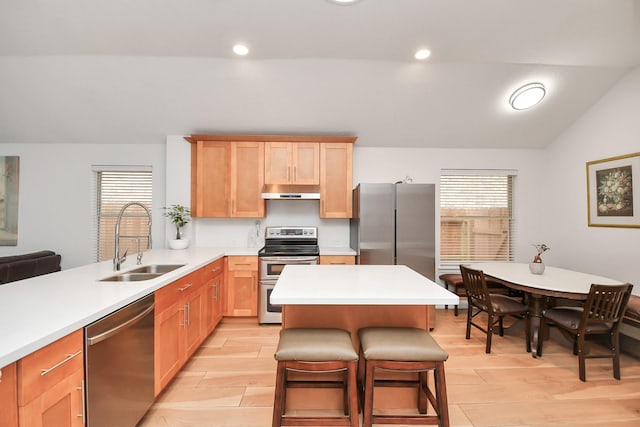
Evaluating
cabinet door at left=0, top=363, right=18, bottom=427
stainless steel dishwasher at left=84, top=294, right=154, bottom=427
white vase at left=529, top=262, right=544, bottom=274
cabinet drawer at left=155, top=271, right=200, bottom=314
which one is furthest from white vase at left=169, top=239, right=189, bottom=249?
white vase at left=529, top=262, right=544, bottom=274

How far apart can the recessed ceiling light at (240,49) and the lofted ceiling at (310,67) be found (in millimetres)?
68

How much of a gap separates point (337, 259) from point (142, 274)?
2149mm

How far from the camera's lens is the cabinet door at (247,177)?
3906mm

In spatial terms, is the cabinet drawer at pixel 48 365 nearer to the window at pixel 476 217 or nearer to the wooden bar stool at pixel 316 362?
the wooden bar stool at pixel 316 362

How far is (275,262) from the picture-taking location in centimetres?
360

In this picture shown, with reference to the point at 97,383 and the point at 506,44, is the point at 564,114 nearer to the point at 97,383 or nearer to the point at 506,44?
the point at 506,44

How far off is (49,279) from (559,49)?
4674 millimetres

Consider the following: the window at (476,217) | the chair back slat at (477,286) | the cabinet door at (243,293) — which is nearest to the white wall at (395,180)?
the window at (476,217)

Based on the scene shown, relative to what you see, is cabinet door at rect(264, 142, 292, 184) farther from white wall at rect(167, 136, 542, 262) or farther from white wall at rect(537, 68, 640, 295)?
white wall at rect(537, 68, 640, 295)

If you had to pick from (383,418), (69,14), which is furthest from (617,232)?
(69,14)

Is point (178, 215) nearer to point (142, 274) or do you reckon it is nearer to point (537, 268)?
point (142, 274)

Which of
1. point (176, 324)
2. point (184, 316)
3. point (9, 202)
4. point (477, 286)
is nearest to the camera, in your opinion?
point (176, 324)

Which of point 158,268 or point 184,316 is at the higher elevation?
point 158,268

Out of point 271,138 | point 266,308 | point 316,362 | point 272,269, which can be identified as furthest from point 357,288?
point 271,138
